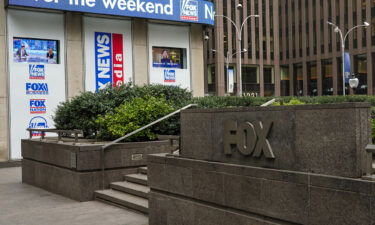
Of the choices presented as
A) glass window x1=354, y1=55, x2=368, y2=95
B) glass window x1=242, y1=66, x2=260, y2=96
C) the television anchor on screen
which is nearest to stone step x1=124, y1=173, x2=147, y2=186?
the television anchor on screen

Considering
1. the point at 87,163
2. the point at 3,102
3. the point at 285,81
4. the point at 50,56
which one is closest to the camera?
the point at 87,163

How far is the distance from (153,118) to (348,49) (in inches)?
2409

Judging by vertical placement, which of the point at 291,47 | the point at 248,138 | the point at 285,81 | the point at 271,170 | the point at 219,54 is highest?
the point at 291,47

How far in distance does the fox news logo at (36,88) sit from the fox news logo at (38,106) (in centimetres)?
32

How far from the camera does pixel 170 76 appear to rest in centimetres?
2192

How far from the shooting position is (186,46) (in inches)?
888

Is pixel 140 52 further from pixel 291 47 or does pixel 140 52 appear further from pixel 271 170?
pixel 291 47

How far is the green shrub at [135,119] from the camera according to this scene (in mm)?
11641

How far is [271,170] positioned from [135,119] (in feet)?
20.7

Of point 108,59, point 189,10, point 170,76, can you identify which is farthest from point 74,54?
point 189,10

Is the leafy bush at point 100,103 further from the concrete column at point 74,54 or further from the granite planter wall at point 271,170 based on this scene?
the granite planter wall at point 271,170

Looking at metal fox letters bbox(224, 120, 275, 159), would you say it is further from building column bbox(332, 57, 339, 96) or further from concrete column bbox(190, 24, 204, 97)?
building column bbox(332, 57, 339, 96)

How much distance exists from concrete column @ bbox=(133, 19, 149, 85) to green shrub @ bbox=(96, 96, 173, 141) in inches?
344

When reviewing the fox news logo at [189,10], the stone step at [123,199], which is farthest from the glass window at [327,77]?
the stone step at [123,199]
